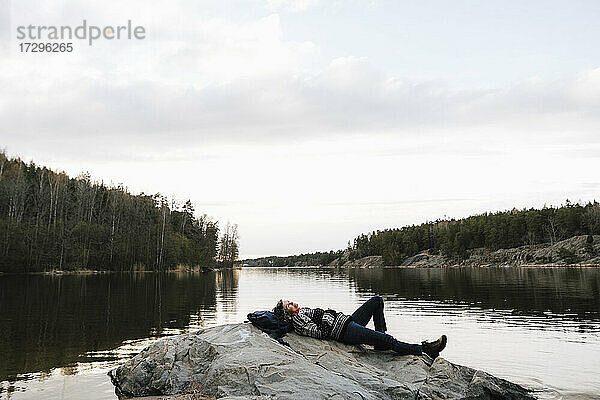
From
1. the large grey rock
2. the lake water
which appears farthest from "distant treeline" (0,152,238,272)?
the large grey rock

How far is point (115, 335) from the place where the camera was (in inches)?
762

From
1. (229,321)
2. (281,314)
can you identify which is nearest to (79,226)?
(229,321)

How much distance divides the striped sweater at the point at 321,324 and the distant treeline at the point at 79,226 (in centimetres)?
7980

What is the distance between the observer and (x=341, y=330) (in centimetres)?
1112

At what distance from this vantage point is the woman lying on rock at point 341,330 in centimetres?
1095

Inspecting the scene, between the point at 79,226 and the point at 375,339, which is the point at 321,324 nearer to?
the point at 375,339

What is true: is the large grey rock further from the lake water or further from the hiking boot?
the lake water

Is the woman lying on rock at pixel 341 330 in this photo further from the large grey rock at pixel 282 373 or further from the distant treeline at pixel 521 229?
the distant treeline at pixel 521 229

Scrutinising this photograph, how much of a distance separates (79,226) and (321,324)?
92.2 metres

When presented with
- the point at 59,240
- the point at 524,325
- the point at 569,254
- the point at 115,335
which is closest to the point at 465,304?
the point at 524,325

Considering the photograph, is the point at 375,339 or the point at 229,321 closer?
the point at 375,339

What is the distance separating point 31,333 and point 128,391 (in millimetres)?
11232

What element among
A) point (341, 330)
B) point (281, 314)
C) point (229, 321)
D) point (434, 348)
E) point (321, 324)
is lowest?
point (229, 321)

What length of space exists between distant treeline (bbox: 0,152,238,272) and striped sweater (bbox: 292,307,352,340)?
79.8 metres
